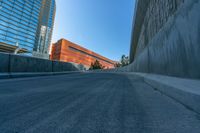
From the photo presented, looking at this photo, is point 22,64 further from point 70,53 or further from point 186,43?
point 70,53

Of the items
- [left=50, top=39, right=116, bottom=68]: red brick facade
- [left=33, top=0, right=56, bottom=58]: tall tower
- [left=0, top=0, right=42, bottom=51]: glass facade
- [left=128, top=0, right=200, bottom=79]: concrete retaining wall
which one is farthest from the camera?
[left=33, top=0, right=56, bottom=58]: tall tower

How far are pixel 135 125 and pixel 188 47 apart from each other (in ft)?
13.3

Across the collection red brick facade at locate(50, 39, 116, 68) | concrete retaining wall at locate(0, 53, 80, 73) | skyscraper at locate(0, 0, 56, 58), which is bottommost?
concrete retaining wall at locate(0, 53, 80, 73)

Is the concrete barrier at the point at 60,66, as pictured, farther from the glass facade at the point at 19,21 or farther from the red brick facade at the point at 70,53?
the glass facade at the point at 19,21

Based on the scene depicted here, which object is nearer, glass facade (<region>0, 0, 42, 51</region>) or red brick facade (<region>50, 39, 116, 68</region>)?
glass facade (<region>0, 0, 42, 51</region>)

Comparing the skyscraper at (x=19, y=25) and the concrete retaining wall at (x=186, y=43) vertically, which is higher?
the skyscraper at (x=19, y=25)

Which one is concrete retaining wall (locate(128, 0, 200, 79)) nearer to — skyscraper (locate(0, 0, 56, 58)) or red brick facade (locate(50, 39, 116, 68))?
skyscraper (locate(0, 0, 56, 58))

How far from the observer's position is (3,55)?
8.40m

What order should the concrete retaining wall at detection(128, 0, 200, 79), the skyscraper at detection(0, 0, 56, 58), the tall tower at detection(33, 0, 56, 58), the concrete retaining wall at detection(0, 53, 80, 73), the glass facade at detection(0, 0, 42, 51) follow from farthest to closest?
the tall tower at detection(33, 0, 56, 58) → the glass facade at detection(0, 0, 42, 51) → the skyscraper at detection(0, 0, 56, 58) → the concrete retaining wall at detection(0, 53, 80, 73) → the concrete retaining wall at detection(128, 0, 200, 79)

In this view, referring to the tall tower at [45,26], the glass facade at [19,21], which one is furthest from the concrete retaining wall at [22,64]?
the tall tower at [45,26]

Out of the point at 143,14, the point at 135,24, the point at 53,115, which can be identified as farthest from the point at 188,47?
the point at 135,24

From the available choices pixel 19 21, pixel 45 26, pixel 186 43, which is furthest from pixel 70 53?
pixel 186 43

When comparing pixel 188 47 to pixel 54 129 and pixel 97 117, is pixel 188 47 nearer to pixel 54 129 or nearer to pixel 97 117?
pixel 97 117

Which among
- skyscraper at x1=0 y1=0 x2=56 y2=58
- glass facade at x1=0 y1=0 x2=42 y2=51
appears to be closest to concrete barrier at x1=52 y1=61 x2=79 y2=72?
skyscraper at x1=0 y1=0 x2=56 y2=58
